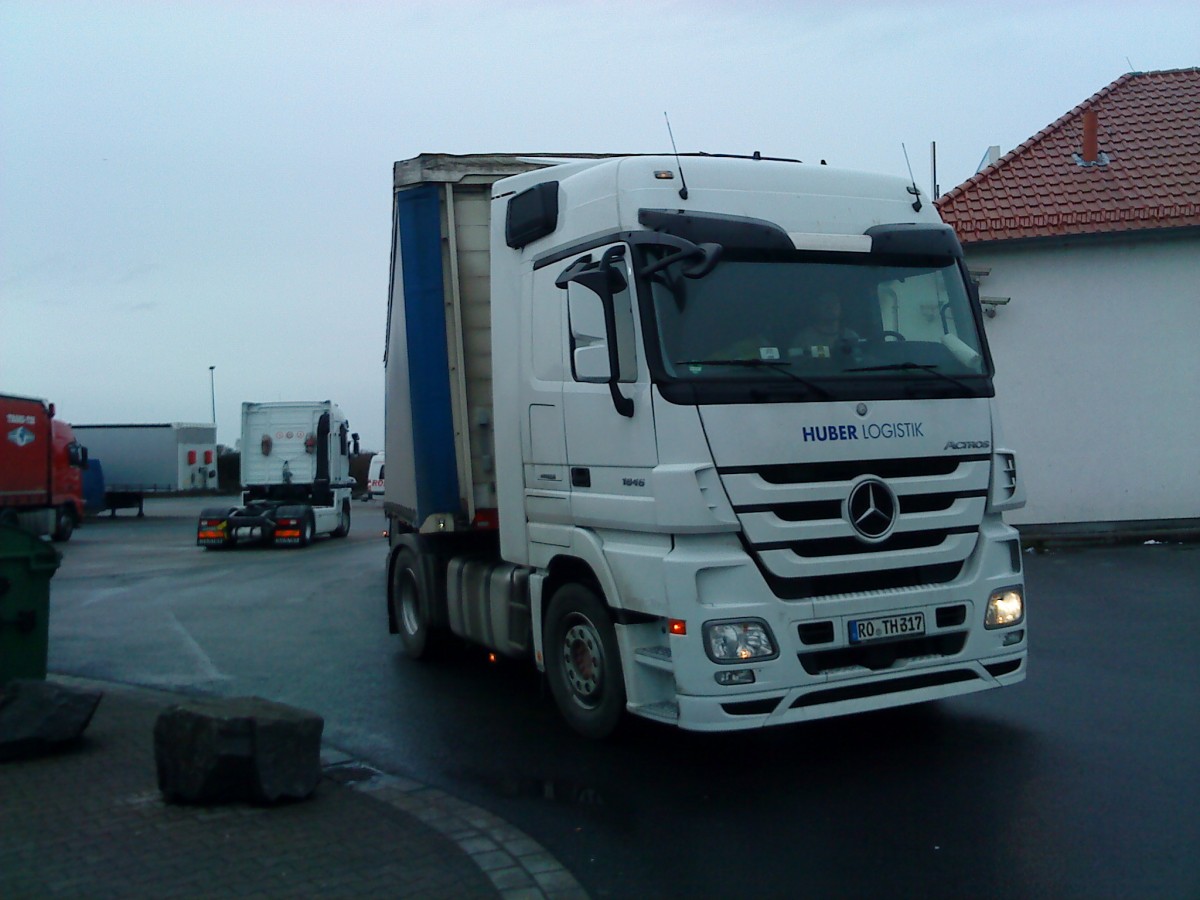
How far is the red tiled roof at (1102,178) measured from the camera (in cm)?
1680

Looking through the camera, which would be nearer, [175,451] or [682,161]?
[682,161]

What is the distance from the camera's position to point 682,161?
653 cm

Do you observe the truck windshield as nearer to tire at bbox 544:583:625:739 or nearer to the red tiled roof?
tire at bbox 544:583:625:739

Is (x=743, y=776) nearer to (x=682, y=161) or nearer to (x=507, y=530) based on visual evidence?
(x=507, y=530)

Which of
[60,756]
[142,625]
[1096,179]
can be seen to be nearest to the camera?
[60,756]

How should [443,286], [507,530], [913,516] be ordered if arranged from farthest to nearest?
1. [443,286]
2. [507,530]
3. [913,516]

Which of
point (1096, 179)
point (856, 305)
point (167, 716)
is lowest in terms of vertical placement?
point (167, 716)

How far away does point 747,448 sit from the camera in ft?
19.2

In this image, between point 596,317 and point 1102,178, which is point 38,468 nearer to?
point 1102,178

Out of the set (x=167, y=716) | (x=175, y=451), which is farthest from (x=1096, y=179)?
(x=175, y=451)

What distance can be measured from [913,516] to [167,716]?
3.90 m

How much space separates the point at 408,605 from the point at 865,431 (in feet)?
17.2

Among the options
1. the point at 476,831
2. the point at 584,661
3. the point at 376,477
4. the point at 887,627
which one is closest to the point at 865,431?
the point at 887,627

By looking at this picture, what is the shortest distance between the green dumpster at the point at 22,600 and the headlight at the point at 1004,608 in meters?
5.79
